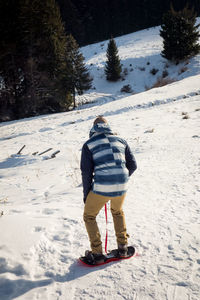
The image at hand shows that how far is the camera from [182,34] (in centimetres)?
2617

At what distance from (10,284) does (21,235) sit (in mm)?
714

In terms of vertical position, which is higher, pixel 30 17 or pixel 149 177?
pixel 30 17

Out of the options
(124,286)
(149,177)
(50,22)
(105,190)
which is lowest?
(149,177)

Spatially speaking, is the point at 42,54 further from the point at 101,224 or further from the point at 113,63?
the point at 101,224

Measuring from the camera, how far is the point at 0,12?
1889 centimetres

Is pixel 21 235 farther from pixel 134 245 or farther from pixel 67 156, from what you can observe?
pixel 67 156

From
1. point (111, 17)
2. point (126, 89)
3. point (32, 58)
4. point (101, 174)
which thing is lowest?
point (126, 89)

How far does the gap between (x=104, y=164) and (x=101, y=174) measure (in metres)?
0.12

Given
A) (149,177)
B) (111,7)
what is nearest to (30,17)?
(149,177)

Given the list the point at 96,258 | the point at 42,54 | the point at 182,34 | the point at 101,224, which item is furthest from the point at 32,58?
the point at 96,258

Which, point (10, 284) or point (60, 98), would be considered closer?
point (10, 284)

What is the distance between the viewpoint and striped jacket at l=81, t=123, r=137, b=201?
223 cm

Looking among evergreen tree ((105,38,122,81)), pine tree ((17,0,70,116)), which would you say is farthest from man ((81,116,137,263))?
evergreen tree ((105,38,122,81))

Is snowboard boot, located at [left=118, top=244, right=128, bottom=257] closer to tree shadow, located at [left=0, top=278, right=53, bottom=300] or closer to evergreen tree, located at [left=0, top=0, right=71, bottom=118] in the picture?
tree shadow, located at [left=0, top=278, right=53, bottom=300]
